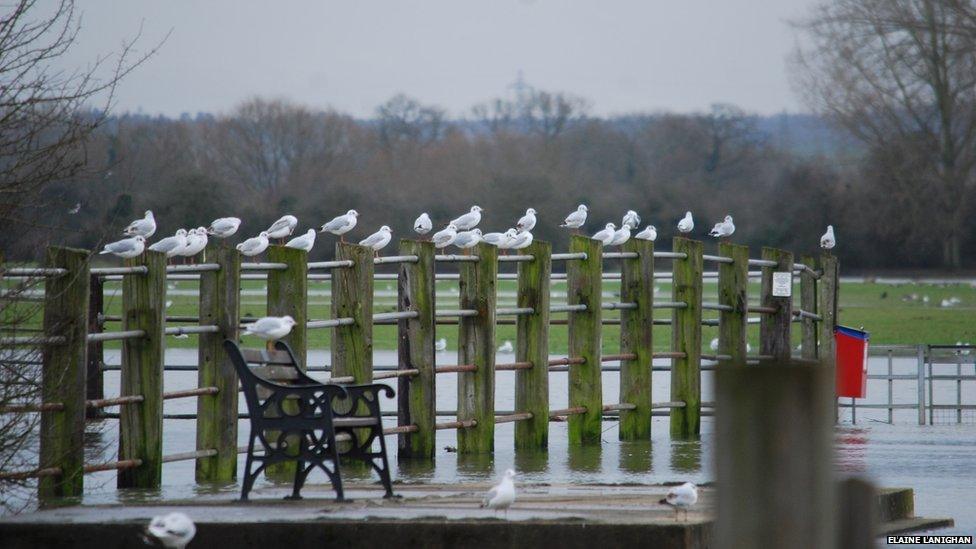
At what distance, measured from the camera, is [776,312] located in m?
16.9

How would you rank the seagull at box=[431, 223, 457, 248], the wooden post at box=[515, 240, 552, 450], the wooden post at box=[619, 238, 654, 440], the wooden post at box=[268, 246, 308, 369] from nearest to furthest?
the wooden post at box=[268, 246, 308, 369], the wooden post at box=[515, 240, 552, 450], the wooden post at box=[619, 238, 654, 440], the seagull at box=[431, 223, 457, 248]

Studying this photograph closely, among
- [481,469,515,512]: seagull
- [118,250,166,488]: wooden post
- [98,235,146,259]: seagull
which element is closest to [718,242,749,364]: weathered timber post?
[98,235,146,259]: seagull

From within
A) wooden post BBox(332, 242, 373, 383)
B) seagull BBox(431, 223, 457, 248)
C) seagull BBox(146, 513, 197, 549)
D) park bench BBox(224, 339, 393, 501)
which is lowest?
seagull BBox(146, 513, 197, 549)

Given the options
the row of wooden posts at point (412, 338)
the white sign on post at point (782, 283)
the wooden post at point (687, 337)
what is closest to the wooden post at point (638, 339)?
the row of wooden posts at point (412, 338)

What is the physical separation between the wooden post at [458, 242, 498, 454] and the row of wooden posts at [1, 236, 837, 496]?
1 centimetres

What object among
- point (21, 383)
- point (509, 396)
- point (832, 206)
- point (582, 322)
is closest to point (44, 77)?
point (21, 383)

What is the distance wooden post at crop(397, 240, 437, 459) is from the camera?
40.2ft

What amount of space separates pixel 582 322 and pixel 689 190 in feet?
126

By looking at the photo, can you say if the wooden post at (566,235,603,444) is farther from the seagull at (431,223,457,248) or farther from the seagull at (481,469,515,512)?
the seagull at (481,469,515,512)

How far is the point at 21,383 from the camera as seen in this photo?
877 cm

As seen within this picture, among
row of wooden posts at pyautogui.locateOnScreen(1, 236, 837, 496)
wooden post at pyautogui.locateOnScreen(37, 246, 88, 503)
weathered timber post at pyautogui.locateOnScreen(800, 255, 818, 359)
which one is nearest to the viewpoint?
wooden post at pyautogui.locateOnScreen(37, 246, 88, 503)

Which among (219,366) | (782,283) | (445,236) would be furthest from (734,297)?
(219,366)

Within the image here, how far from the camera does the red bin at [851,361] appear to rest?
17812mm

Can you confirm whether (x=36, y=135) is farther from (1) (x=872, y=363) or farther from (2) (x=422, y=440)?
(1) (x=872, y=363)
